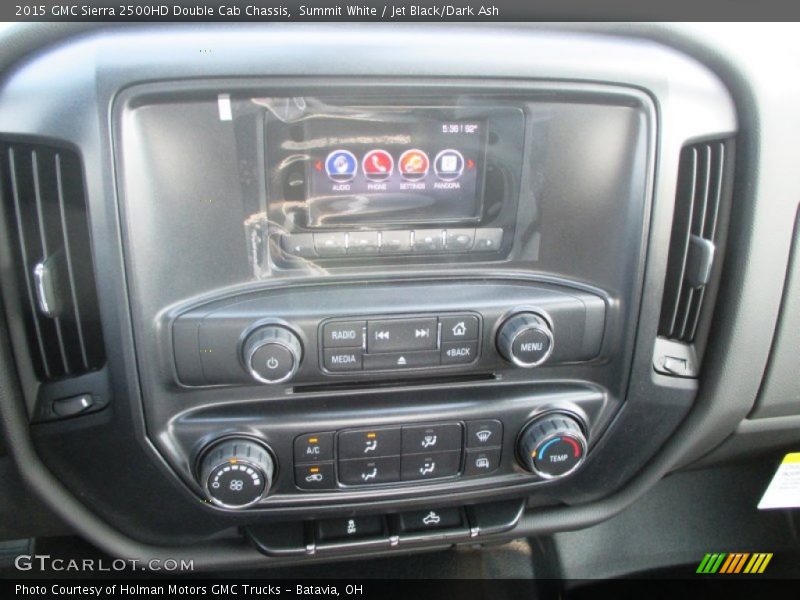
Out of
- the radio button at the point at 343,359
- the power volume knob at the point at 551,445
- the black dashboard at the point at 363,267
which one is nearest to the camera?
the black dashboard at the point at 363,267

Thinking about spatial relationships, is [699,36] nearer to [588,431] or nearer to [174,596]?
[588,431]

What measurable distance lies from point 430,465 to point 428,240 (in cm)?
34

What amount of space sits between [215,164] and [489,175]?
1.10 ft

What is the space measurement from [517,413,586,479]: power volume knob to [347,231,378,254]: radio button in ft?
1.19

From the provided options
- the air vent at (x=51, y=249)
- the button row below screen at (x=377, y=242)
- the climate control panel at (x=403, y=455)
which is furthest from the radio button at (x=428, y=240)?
the air vent at (x=51, y=249)

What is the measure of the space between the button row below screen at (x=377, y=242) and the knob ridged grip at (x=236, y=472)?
0.28 metres

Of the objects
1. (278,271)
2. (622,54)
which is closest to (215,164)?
(278,271)

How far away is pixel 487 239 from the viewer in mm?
875

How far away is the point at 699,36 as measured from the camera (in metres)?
0.82

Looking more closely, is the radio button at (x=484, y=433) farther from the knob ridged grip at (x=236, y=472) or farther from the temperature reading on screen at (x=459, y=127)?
the temperature reading on screen at (x=459, y=127)

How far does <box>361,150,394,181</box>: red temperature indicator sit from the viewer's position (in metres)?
0.80

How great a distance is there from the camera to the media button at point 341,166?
2.62 feet

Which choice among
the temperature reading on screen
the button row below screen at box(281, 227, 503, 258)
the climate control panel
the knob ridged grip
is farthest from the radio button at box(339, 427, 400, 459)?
the temperature reading on screen

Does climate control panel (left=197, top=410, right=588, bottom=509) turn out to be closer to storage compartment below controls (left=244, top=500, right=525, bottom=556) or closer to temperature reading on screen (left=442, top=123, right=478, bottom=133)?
storage compartment below controls (left=244, top=500, right=525, bottom=556)
